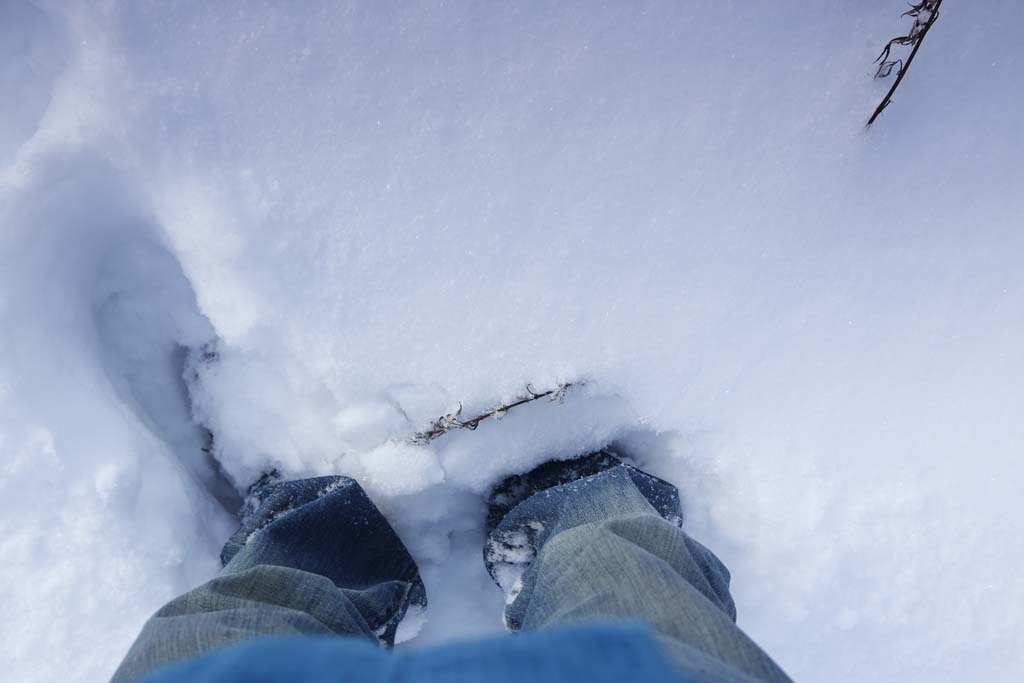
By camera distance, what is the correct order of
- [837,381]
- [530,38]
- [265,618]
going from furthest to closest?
[837,381] → [530,38] → [265,618]

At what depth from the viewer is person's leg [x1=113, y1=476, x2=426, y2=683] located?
79 cm

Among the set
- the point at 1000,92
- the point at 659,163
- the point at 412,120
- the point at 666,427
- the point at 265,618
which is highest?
the point at 412,120

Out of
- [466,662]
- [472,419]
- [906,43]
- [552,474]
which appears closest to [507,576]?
[552,474]

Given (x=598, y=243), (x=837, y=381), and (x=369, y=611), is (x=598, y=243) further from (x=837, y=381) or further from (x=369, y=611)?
(x=369, y=611)

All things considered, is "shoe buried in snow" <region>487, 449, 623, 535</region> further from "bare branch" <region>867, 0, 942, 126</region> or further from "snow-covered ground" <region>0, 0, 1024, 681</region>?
"bare branch" <region>867, 0, 942, 126</region>

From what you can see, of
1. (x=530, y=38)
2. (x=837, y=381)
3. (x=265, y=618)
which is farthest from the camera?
(x=837, y=381)

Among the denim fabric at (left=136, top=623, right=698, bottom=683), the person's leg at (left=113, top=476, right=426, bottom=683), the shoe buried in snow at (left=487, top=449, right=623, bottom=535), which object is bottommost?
the shoe buried in snow at (left=487, top=449, right=623, bottom=535)

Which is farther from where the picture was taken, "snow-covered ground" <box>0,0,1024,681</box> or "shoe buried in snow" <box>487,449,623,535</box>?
"shoe buried in snow" <box>487,449,623,535</box>

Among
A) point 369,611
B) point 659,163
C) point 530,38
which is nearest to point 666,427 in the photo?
point 659,163

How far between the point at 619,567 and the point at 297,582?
50 cm

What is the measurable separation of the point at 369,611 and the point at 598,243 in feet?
2.55

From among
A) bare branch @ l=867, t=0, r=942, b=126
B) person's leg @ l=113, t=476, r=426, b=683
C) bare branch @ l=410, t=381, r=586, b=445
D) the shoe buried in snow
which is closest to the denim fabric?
person's leg @ l=113, t=476, r=426, b=683

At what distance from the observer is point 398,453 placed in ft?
3.93

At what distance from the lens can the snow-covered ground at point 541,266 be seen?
1.10m
